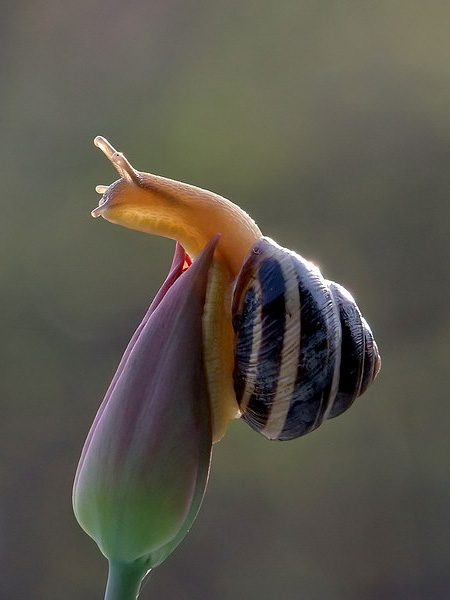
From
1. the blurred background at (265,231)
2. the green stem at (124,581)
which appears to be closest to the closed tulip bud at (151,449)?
the green stem at (124,581)

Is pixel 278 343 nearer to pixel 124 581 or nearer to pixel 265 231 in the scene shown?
pixel 124 581

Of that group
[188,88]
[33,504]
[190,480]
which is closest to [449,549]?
[33,504]

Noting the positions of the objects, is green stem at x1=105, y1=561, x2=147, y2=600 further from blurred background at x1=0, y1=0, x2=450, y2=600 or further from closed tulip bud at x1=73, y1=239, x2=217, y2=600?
blurred background at x1=0, y1=0, x2=450, y2=600

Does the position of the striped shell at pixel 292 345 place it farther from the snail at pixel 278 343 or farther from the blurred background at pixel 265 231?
the blurred background at pixel 265 231

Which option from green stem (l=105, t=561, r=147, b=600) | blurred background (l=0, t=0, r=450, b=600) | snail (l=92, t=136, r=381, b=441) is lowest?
green stem (l=105, t=561, r=147, b=600)

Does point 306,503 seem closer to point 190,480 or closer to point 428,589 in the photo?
point 428,589

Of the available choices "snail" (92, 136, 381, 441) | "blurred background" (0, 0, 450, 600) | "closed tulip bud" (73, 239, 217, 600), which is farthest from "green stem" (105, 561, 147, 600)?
"blurred background" (0, 0, 450, 600)
